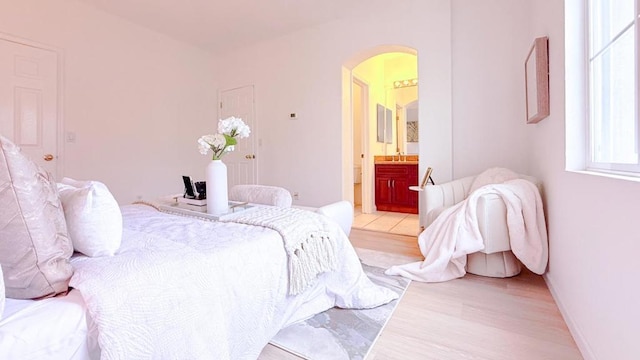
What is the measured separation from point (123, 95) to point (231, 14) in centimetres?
185

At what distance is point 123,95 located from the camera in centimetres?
391

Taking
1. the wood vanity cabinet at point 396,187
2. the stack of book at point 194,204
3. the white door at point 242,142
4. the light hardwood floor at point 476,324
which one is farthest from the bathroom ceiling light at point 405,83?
the stack of book at point 194,204

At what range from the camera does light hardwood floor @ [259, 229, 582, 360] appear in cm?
134

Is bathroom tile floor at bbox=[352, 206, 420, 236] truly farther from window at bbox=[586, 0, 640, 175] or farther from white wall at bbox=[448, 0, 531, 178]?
window at bbox=[586, 0, 640, 175]

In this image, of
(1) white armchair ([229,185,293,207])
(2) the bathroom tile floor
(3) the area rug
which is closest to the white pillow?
(3) the area rug

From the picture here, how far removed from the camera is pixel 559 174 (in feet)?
5.69

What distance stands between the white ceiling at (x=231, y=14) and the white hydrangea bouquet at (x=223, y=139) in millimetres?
2406

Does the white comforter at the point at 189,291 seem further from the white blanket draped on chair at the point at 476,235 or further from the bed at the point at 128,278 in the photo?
the white blanket draped on chair at the point at 476,235

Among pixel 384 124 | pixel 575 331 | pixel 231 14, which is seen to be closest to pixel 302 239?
pixel 575 331

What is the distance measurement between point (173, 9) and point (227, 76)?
1478 millimetres

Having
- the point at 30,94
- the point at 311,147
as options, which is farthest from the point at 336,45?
the point at 30,94

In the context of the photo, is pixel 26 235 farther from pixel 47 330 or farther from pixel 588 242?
pixel 588 242

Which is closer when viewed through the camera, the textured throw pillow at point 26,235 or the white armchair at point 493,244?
the textured throw pillow at point 26,235

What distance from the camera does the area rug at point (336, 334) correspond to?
4.40 ft
